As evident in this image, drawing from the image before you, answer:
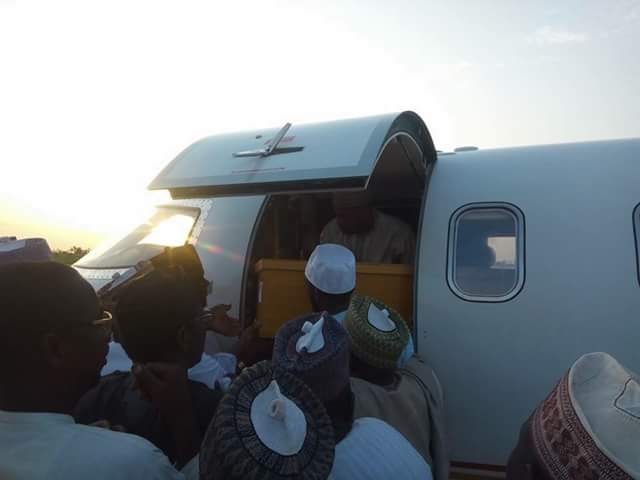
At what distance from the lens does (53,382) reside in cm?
166

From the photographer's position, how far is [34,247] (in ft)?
13.3

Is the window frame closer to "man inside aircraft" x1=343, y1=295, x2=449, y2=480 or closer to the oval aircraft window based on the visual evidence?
the oval aircraft window

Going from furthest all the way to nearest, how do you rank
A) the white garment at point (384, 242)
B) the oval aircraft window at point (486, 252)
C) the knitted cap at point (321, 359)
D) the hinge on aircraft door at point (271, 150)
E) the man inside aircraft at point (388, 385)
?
the white garment at point (384, 242), the oval aircraft window at point (486, 252), the hinge on aircraft door at point (271, 150), the man inside aircraft at point (388, 385), the knitted cap at point (321, 359)

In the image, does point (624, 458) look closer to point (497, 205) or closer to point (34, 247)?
point (497, 205)

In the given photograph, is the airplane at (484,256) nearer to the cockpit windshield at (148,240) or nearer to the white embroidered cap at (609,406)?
the cockpit windshield at (148,240)

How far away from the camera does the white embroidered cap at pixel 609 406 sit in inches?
51.5

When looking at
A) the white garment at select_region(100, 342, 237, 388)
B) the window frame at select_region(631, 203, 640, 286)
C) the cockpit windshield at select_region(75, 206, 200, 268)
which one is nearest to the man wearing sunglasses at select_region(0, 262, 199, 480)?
the white garment at select_region(100, 342, 237, 388)

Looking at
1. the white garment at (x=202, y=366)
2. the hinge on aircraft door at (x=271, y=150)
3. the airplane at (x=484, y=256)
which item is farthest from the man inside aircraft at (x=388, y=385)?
the hinge on aircraft door at (x=271, y=150)

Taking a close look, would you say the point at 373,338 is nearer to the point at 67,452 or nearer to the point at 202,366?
the point at 202,366

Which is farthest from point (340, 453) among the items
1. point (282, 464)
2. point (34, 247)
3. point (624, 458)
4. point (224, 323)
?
point (34, 247)

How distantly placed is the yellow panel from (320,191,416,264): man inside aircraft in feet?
2.87

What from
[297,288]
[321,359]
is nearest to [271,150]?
[297,288]

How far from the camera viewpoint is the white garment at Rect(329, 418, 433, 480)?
5.34 ft

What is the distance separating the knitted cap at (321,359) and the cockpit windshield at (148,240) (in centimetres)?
337
